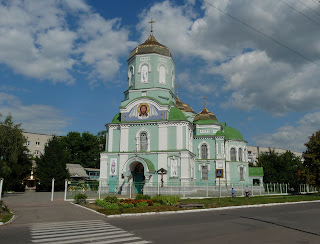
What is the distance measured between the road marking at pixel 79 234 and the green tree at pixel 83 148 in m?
48.4

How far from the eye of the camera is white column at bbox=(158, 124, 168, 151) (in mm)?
30672

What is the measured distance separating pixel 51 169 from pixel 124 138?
12.5 meters

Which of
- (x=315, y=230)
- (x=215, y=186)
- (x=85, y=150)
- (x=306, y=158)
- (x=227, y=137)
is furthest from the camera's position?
(x=85, y=150)

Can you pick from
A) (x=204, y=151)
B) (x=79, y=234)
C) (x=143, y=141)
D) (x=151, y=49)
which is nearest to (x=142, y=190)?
(x=143, y=141)

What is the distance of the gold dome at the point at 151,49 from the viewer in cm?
3450

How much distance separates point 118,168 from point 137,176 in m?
2.44

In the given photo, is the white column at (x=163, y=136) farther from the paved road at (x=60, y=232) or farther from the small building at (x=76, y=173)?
the small building at (x=76, y=173)

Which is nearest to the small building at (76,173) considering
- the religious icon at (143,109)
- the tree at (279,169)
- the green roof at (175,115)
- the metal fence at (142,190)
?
the metal fence at (142,190)

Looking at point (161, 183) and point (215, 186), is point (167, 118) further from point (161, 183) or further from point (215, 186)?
point (215, 186)

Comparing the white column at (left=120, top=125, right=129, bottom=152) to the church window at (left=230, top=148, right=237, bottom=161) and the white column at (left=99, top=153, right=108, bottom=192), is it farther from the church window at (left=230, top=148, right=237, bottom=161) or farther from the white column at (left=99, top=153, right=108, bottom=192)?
the church window at (left=230, top=148, right=237, bottom=161)

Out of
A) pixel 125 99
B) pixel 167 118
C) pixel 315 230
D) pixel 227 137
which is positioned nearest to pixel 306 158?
pixel 227 137

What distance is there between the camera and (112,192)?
30.8 metres

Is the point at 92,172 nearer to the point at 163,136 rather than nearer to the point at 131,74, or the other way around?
the point at 131,74

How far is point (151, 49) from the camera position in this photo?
3444cm
